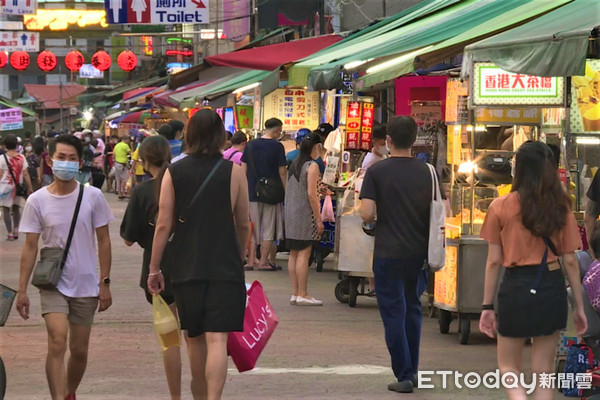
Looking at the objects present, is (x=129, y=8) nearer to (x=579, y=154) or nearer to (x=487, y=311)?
(x=579, y=154)

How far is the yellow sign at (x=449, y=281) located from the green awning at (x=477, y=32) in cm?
187

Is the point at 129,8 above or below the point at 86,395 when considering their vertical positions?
above

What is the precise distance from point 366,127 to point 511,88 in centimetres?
611

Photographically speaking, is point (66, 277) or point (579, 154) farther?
point (579, 154)

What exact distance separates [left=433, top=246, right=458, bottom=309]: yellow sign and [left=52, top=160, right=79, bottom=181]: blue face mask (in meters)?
4.27

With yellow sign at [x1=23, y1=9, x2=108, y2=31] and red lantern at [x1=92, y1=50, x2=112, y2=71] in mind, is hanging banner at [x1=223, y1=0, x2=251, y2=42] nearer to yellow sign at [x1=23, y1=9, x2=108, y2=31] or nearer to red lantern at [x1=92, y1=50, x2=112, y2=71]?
red lantern at [x1=92, y1=50, x2=112, y2=71]

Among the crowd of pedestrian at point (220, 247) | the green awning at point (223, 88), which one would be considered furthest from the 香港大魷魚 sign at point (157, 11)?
the crowd of pedestrian at point (220, 247)

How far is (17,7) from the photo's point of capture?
101 ft

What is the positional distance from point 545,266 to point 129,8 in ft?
62.5

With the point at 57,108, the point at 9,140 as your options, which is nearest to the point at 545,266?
the point at 9,140

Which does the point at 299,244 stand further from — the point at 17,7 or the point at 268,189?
the point at 17,7

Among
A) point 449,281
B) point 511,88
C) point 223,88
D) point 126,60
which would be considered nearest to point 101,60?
point 126,60

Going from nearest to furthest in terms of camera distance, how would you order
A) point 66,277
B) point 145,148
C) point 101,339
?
point 66,277, point 145,148, point 101,339

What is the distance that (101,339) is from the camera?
1076cm
